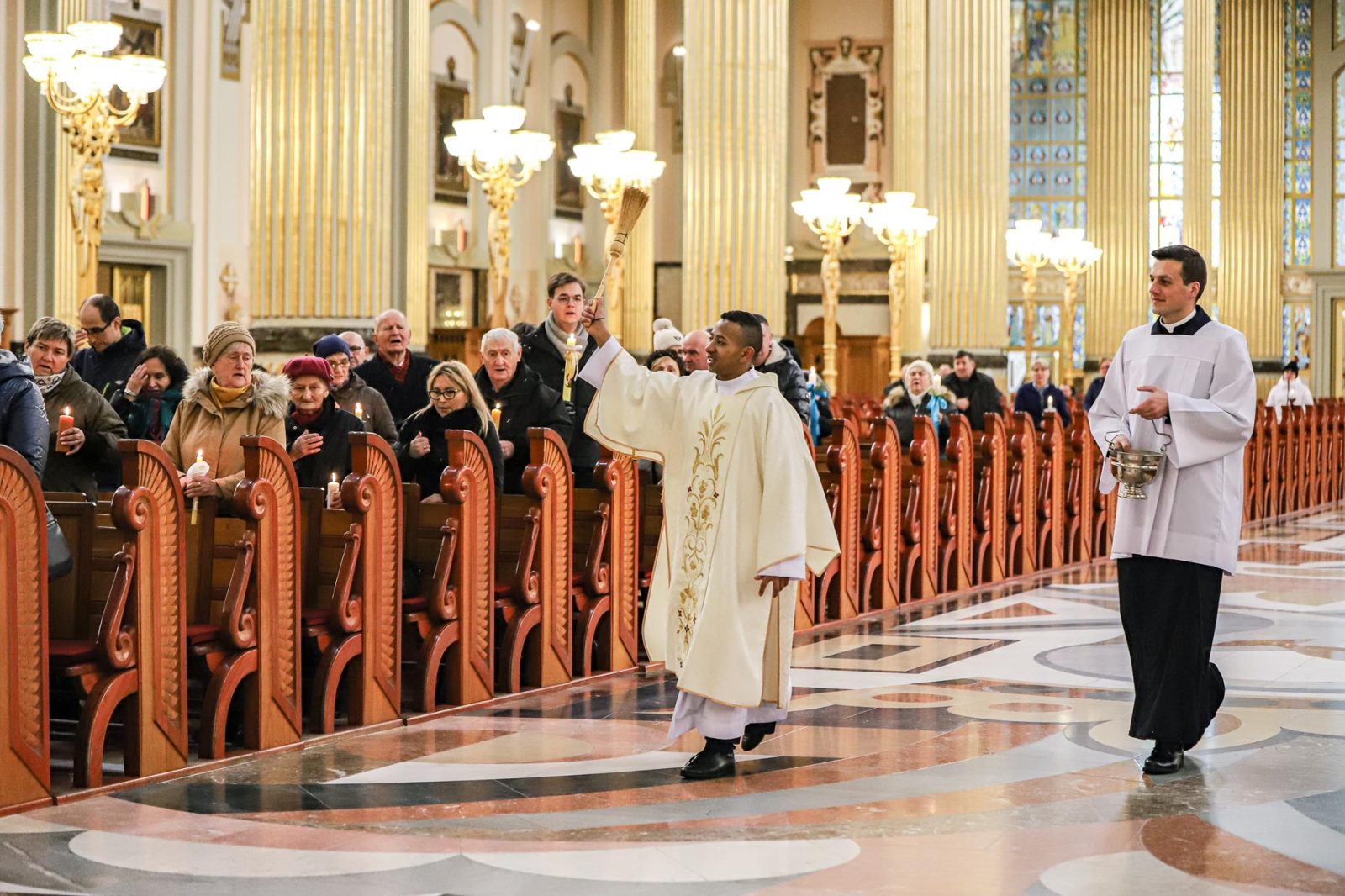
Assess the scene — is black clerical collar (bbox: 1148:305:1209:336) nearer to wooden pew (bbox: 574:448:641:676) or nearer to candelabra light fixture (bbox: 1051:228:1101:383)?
wooden pew (bbox: 574:448:641:676)

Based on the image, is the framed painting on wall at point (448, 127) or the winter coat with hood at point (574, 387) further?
the framed painting on wall at point (448, 127)

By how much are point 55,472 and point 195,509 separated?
4.51 ft

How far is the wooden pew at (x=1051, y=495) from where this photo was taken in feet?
36.8

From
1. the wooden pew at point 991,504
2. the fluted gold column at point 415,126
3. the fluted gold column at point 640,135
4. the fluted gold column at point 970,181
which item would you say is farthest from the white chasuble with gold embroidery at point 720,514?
the fluted gold column at point 640,135

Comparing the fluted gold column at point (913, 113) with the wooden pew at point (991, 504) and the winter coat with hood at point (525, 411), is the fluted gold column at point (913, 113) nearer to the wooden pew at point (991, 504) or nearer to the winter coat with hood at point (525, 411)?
the wooden pew at point (991, 504)

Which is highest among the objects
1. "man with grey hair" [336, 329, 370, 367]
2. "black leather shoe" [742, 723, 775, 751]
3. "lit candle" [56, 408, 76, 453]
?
"man with grey hair" [336, 329, 370, 367]

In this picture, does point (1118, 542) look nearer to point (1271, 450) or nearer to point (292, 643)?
point (292, 643)

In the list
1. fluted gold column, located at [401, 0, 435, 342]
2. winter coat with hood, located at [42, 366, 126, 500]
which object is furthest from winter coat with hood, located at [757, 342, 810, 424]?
fluted gold column, located at [401, 0, 435, 342]

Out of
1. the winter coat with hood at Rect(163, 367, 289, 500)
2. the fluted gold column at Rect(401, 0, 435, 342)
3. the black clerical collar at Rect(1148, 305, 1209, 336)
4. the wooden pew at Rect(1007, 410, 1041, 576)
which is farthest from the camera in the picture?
the fluted gold column at Rect(401, 0, 435, 342)

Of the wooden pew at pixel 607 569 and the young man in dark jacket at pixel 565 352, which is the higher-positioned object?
the young man in dark jacket at pixel 565 352

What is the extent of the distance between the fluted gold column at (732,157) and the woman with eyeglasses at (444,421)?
832 centimetres

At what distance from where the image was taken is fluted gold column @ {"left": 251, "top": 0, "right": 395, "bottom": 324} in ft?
40.7

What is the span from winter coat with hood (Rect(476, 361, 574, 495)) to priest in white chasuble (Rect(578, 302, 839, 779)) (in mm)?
1955

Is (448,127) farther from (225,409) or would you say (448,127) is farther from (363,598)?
(363,598)
